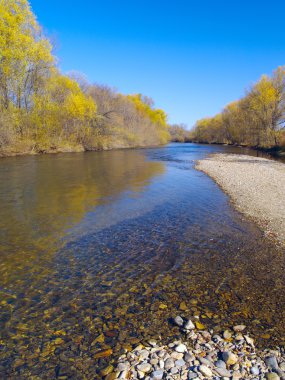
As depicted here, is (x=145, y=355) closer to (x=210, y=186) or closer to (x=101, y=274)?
(x=101, y=274)

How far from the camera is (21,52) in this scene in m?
35.2

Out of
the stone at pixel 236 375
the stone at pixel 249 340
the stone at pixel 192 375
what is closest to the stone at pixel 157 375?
the stone at pixel 192 375

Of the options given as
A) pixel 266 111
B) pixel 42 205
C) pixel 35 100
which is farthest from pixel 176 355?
pixel 266 111

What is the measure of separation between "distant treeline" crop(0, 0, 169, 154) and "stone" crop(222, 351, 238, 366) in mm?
35664

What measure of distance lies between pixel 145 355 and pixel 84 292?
2.24m

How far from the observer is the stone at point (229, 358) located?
3.85 m

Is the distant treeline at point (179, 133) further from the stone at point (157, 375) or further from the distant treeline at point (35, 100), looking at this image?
the stone at point (157, 375)

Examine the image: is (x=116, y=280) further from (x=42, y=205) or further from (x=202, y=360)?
(x=42, y=205)

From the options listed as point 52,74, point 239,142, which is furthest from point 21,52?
point 239,142

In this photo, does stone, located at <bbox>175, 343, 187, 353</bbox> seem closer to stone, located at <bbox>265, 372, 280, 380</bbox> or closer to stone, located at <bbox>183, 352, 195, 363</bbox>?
stone, located at <bbox>183, 352, 195, 363</bbox>

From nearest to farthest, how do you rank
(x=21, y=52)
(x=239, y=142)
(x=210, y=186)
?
(x=210, y=186), (x=21, y=52), (x=239, y=142)

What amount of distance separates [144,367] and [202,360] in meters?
0.87

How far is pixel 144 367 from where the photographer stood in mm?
3801

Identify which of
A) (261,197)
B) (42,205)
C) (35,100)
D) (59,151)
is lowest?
(42,205)
